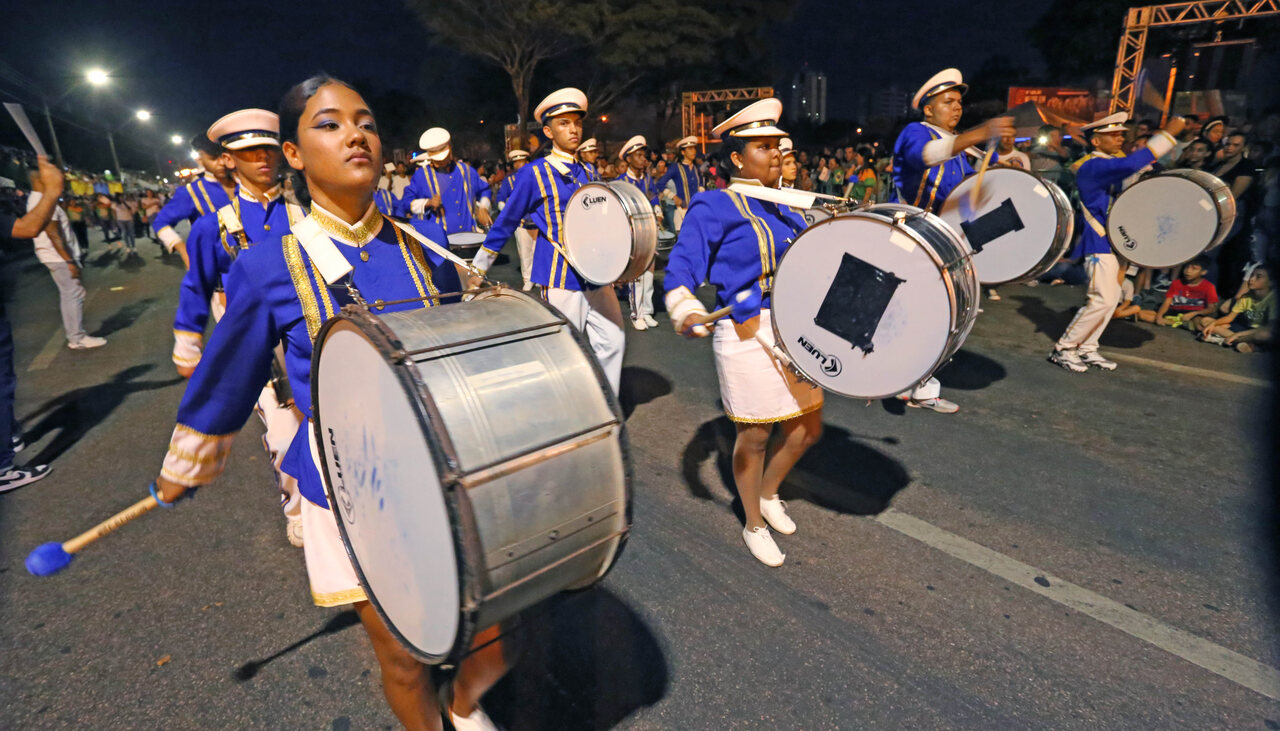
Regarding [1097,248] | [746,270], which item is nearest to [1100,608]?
[746,270]

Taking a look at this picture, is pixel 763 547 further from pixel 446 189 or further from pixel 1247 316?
pixel 446 189

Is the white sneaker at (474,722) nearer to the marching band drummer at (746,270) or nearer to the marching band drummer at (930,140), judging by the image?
the marching band drummer at (746,270)

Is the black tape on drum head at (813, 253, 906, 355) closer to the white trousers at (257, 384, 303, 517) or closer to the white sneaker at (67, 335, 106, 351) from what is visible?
the white trousers at (257, 384, 303, 517)

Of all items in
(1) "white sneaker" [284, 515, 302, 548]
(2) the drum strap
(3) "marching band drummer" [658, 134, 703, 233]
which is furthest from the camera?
(3) "marching band drummer" [658, 134, 703, 233]

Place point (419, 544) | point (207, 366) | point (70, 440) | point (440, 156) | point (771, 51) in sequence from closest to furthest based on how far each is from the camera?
1. point (419, 544)
2. point (207, 366)
3. point (70, 440)
4. point (440, 156)
5. point (771, 51)

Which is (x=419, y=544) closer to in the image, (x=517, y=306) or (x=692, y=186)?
(x=517, y=306)

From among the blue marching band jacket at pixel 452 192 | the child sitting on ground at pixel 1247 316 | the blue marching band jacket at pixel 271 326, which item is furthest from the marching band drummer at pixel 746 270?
the blue marching band jacket at pixel 452 192

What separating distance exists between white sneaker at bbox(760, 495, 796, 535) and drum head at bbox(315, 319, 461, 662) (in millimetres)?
2011

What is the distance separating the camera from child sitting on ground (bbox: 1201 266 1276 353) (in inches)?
232

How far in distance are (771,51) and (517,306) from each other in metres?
31.8

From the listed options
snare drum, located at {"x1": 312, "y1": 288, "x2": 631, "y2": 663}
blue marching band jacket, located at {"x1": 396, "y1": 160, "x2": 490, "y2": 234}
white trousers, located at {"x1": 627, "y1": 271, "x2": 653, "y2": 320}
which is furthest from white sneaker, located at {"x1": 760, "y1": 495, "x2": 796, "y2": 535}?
blue marching band jacket, located at {"x1": 396, "y1": 160, "x2": 490, "y2": 234}

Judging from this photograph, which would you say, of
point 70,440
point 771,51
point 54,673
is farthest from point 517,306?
point 771,51

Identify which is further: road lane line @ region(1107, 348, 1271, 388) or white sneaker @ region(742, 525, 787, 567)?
road lane line @ region(1107, 348, 1271, 388)

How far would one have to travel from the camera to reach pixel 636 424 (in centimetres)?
454
